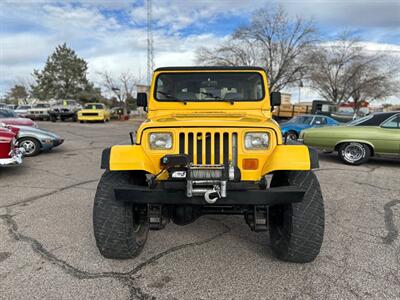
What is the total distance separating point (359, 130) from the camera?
25.6 ft

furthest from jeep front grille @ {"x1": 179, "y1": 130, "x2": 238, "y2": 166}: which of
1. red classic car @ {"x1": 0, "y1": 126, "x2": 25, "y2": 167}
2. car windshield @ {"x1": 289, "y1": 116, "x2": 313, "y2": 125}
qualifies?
car windshield @ {"x1": 289, "y1": 116, "x2": 313, "y2": 125}

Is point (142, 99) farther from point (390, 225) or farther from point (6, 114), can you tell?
point (6, 114)

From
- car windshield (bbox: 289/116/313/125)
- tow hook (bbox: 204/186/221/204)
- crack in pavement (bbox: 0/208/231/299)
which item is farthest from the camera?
car windshield (bbox: 289/116/313/125)

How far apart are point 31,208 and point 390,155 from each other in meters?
8.03

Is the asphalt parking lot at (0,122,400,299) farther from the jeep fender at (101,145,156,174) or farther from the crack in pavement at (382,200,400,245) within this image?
the jeep fender at (101,145,156,174)

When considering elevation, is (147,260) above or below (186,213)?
below

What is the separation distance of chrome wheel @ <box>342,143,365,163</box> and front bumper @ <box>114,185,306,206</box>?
6332 mm

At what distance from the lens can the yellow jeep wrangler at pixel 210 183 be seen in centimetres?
248

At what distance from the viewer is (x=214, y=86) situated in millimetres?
3908

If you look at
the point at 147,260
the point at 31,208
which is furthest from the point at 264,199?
the point at 31,208

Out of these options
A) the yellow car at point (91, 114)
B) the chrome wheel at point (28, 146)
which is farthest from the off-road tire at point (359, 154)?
the yellow car at point (91, 114)

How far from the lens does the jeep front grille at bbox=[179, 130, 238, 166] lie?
2707mm

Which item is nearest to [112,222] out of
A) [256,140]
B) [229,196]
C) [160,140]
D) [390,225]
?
[160,140]

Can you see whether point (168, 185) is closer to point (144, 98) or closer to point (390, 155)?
point (144, 98)
